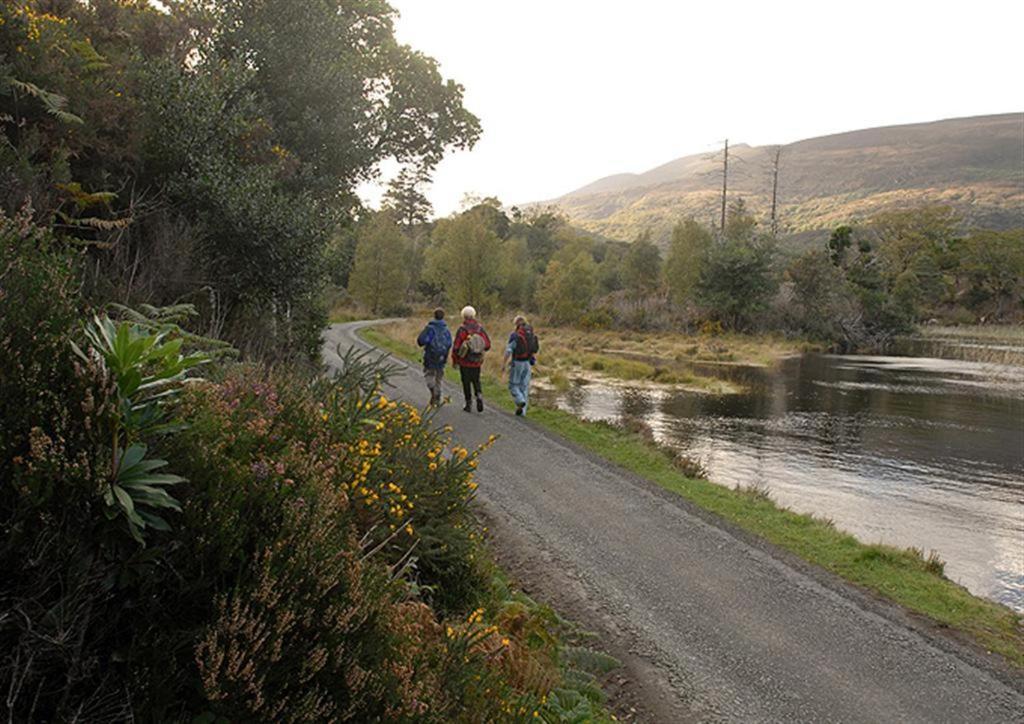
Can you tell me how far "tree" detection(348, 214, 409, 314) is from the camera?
57188 mm

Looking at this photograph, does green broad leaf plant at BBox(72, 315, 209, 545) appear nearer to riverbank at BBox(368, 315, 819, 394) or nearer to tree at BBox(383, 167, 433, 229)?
riverbank at BBox(368, 315, 819, 394)

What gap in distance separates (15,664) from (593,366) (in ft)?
97.1

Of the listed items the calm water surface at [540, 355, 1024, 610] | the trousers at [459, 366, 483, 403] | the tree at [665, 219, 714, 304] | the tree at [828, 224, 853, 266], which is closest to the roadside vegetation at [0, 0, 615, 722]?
the trousers at [459, 366, 483, 403]

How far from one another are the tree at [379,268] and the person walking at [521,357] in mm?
Answer: 45053

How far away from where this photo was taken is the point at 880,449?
56.4 ft

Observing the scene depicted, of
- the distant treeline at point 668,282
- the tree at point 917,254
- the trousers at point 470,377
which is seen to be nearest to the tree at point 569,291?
the distant treeline at point 668,282

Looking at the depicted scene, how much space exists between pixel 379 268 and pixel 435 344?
153 ft

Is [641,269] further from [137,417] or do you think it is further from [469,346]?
[137,417]

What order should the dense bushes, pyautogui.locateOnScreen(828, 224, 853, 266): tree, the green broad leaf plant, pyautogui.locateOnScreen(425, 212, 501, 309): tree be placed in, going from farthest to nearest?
pyautogui.locateOnScreen(828, 224, 853, 266): tree
pyautogui.locateOnScreen(425, 212, 501, 309): tree
the green broad leaf plant
the dense bushes

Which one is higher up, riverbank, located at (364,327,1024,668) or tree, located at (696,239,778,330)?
tree, located at (696,239,778,330)

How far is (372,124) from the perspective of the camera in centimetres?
1625

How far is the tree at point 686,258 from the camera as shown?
183ft

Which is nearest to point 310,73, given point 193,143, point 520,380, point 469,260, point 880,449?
point 193,143

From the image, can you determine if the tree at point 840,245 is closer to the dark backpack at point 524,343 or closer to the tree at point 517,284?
the tree at point 517,284
